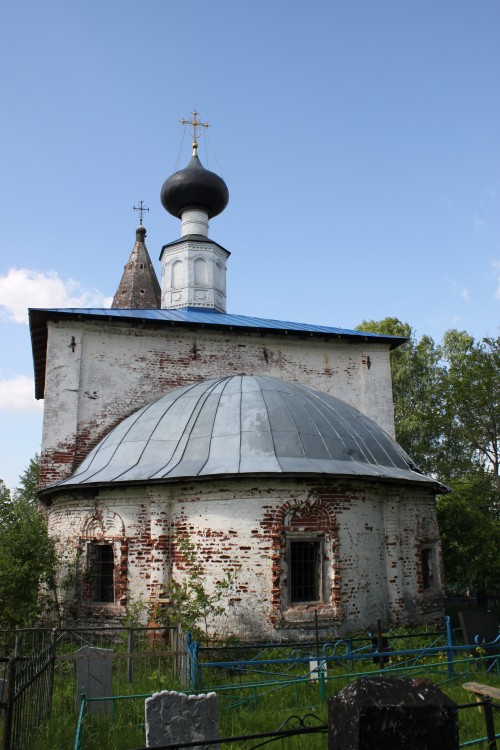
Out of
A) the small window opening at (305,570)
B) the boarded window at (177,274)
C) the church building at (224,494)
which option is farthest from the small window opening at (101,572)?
the boarded window at (177,274)

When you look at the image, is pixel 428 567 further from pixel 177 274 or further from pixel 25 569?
pixel 177 274

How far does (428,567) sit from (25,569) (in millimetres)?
7278

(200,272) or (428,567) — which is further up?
(200,272)

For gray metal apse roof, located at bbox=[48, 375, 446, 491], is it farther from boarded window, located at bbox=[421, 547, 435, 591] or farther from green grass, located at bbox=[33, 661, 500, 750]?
green grass, located at bbox=[33, 661, 500, 750]

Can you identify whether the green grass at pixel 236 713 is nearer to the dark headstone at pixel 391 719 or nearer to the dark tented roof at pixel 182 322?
the dark headstone at pixel 391 719

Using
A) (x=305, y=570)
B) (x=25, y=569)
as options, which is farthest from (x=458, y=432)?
(x=25, y=569)

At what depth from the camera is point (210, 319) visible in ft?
51.7

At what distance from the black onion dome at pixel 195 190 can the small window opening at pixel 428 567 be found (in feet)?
41.1

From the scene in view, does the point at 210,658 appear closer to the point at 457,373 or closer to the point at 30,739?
the point at 30,739

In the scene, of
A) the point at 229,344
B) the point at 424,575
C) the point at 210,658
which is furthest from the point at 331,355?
the point at 210,658

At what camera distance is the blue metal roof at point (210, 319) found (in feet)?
45.7

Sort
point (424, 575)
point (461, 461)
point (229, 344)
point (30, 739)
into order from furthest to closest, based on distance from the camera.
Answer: point (461, 461), point (229, 344), point (424, 575), point (30, 739)

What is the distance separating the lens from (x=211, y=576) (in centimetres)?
942

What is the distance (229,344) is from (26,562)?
6.81m
